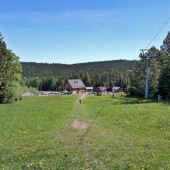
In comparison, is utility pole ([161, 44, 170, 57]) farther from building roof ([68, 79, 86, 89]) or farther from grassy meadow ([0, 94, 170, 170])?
building roof ([68, 79, 86, 89])

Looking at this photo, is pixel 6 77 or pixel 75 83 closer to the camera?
pixel 6 77

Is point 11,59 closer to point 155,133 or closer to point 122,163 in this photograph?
point 155,133

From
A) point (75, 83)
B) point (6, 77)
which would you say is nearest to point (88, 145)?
point (6, 77)

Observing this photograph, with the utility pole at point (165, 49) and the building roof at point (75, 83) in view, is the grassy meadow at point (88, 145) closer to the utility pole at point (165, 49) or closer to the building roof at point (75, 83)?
the utility pole at point (165, 49)

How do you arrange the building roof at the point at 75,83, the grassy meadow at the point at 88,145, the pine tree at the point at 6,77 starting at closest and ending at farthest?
1. the grassy meadow at the point at 88,145
2. the pine tree at the point at 6,77
3. the building roof at the point at 75,83

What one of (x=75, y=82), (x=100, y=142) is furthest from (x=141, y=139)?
(x=75, y=82)

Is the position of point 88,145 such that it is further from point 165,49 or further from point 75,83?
point 75,83

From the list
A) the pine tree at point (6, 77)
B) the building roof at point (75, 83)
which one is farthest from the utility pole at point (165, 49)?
the building roof at point (75, 83)

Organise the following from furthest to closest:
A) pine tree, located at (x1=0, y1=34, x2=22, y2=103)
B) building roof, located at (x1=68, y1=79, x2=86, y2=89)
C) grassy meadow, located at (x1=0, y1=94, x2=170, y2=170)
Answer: building roof, located at (x1=68, y1=79, x2=86, y2=89)
pine tree, located at (x1=0, y1=34, x2=22, y2=103)
grassy meadow, located at (x1=0, y1=94, x2=170, y2=170)

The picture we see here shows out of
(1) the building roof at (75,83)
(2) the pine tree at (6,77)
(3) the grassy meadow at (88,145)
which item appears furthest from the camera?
(1) the building roof at (75,83)

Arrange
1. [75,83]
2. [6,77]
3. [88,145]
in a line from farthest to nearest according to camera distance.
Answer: [75,83]
[6,77]
[88,145]

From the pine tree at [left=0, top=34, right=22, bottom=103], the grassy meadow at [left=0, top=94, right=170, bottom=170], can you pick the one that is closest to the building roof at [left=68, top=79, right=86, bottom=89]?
the pine tree at [left=0, top=34, right=22, bottom=103]

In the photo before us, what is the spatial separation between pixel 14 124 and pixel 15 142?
27.0 ft

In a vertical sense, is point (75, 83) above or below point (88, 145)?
above
